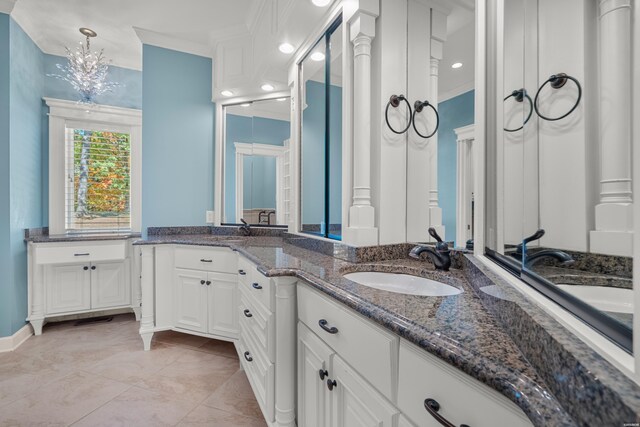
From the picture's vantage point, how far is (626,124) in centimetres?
44

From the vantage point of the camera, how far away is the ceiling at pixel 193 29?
8.11ft

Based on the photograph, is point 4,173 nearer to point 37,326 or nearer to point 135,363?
point 37,326

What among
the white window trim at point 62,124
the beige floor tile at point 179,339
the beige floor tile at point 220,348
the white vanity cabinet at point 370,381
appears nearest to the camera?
the white vanity cabinet at point 370,381

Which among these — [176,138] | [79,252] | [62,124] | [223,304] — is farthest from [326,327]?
[62,124]

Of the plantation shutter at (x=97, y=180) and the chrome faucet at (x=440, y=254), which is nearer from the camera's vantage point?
the chrome faucet at (x=440, y=254)

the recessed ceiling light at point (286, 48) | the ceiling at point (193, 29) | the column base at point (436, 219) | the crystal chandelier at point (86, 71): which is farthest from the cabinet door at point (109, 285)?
the column base at point (436, 219)

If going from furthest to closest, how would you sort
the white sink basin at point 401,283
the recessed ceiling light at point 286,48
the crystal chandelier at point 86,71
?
the crystal chandelier at point 86,71, the recessed ceiling light at point 286,48, the white sink basin at point 401,283

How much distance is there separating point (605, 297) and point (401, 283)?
914 millimetres

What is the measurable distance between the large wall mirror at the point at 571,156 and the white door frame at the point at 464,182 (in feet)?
1.27

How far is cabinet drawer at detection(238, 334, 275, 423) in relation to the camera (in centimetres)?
144

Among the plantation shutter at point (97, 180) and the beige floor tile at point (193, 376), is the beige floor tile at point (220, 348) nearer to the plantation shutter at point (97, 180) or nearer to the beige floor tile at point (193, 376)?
the beige floor tile at point (193, 376)

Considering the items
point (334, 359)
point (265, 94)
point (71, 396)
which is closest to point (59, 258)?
point (71, 396)

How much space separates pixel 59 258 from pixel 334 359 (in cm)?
302

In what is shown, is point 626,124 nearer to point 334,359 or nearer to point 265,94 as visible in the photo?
point 334,359
